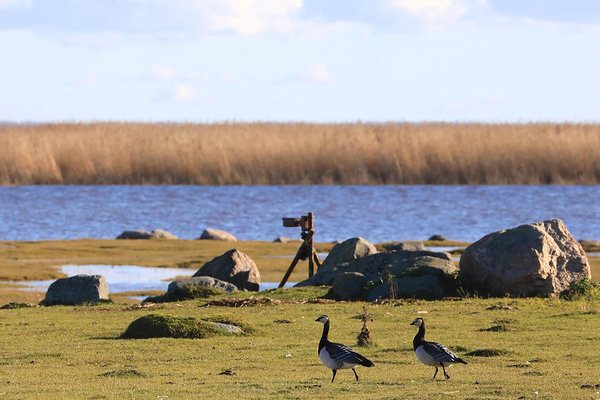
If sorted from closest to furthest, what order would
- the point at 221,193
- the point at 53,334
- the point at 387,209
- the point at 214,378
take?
the point at 214,378 → the point at 53,334 → the point at 387,209 → the point at 221,193

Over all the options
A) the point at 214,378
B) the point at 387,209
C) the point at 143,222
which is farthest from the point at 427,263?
the point at 387,209

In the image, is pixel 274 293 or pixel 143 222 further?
pixel 143 222

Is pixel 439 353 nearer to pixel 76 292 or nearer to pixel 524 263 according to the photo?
pixel 524 263

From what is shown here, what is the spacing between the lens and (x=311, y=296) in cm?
2869

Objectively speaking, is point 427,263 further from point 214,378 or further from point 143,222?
point 143,222

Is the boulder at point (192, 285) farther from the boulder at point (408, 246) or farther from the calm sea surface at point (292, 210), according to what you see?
the calm sea surface at point (292, 210)

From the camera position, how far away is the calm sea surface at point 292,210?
6494cm

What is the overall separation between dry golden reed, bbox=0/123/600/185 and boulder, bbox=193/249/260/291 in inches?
2114

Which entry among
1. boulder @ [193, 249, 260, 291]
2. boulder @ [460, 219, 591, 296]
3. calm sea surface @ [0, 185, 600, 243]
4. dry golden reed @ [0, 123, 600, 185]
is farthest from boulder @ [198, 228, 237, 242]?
dry golden reed @ [0, 123, 600, 185]

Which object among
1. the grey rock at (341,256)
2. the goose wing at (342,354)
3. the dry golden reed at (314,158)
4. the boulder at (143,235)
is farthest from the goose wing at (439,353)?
the dry golden reed at (314,158)

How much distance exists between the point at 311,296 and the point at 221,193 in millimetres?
59450

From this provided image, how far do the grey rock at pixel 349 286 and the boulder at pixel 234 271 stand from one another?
15.7 ft

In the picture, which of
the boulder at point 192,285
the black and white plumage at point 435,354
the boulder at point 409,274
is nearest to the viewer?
the black and white plumage at point 435,354

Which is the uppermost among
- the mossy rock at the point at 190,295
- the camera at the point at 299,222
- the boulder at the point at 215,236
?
the camera at the point at 299,222
